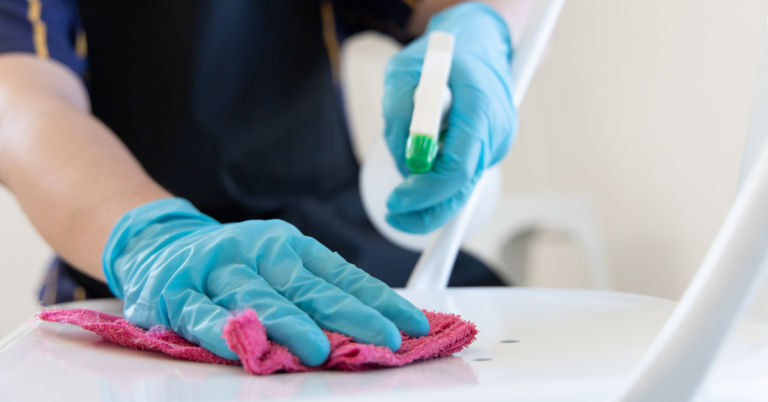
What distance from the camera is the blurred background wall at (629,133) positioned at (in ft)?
2.05

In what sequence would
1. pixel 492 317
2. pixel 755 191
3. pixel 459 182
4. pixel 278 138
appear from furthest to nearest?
pixel 278 138 < pixel 459 182 < pixel 492 317 < pixel 755 191

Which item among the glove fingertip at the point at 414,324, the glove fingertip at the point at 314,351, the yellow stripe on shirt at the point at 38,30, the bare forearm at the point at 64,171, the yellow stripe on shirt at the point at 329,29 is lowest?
the bare forearm at the point at 64,171

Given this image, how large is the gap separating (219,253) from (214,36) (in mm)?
523

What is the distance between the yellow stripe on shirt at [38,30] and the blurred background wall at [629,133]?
272mm

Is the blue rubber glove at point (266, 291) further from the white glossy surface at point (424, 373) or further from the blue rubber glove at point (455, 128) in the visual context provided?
the blue rubber glove at point (455, 128)

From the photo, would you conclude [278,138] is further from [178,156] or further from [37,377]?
[37,377]

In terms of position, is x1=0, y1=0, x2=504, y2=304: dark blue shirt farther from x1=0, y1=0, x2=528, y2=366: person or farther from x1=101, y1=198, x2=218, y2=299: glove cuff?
x1=101, y1=198, x2=218, y2=299: glove cuff

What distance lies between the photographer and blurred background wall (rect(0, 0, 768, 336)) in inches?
24.6

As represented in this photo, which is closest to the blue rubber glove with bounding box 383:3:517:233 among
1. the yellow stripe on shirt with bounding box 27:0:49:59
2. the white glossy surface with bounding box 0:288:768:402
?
the white glossy surface with bounding box 0:288:768:402

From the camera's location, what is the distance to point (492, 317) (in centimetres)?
38

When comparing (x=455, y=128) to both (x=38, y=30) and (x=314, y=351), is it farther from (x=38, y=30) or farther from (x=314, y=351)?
(x=38, y=30)

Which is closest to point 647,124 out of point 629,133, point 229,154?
point 629,133

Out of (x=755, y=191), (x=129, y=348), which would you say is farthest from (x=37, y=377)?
(x=755, y=191)

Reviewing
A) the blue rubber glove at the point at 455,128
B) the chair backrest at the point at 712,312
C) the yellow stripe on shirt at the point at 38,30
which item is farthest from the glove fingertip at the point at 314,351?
the yellow stripe on shirt at the point at 38,30
